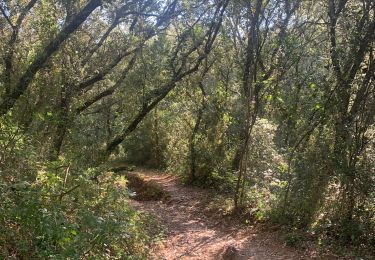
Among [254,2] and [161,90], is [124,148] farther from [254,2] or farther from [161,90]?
[254,2]

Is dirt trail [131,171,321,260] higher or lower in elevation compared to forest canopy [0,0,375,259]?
lower

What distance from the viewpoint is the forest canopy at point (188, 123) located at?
6.52 metres

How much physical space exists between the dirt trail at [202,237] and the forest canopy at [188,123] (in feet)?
2.18

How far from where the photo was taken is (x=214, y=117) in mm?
16094

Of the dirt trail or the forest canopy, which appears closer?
the forest canopy

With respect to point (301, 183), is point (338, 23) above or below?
above

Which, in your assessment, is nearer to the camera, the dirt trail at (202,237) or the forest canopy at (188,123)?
the forest canopy at (188,123)

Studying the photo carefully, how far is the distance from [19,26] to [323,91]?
8637 millimetres

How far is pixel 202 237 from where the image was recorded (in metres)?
10.6

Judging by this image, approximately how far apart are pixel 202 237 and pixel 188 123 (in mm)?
7487

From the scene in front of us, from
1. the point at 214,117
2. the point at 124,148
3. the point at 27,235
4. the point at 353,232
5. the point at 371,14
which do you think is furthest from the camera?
the point at 124,148

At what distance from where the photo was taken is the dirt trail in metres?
8.78

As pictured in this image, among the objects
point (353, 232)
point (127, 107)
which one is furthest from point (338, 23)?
point (127, 107)

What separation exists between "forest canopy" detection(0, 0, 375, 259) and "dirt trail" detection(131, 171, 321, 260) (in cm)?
66
